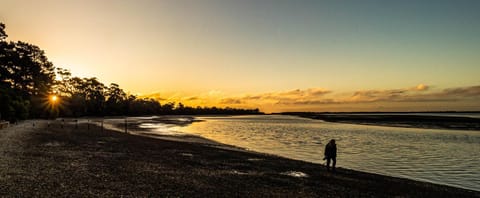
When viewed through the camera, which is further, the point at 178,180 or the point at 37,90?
the point at 37,90

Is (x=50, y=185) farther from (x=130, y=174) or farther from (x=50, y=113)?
(x=50, y=113)

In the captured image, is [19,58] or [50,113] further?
[50,113]

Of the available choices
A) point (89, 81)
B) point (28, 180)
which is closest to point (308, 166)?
point (28, 180)

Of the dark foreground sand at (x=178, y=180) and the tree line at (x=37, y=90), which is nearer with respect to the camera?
the dark foreground sand at (x=178, y=180)

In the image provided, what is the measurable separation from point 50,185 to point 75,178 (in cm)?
195

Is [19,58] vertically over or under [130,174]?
over

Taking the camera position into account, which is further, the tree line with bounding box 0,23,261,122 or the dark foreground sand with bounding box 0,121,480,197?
the tree line with bounding box 0,23,261,122

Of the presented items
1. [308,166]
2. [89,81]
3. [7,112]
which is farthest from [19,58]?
[89,81]

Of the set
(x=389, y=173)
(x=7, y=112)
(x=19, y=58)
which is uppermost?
(x=19, y=58)

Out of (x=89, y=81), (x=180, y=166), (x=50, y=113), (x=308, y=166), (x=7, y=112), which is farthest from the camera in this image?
(x=89, y=81)

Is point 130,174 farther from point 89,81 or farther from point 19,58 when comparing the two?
point 89,81

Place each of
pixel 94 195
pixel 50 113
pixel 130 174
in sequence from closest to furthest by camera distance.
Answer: pixel 94 195 < pixel 130 174 < pixel 50 113

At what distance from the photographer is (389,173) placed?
995 inches

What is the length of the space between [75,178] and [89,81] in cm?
17095
